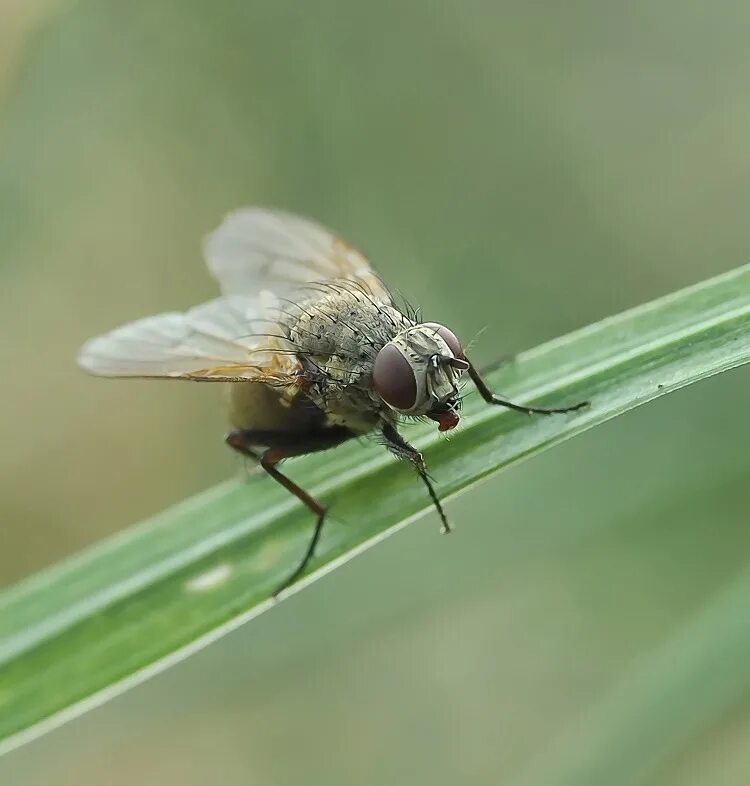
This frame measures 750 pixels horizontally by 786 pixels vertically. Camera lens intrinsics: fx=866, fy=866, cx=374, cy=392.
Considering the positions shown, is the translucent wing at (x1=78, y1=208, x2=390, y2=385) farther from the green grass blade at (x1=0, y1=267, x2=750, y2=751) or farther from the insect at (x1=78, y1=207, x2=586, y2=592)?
the green grass blade at (x1=0, y1=267, x2=750, y2=751)

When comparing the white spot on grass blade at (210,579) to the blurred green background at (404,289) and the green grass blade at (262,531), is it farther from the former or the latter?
the blurred green background at (404,289)

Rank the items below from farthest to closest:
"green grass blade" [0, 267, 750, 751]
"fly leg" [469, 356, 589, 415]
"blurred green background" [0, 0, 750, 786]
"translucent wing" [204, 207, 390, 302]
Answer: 1. "blurred green background" [0, 0, 750, 786]
2. "translucent wing" [204, 207, 390, 302]
3. "fly leg" [469, 356, 589, 415]
4. "green grass blade" [0, 267, 750, 751]

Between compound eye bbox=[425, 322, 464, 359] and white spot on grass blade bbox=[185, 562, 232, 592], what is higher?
compound eye bbox=[425, 322, 464, 359]

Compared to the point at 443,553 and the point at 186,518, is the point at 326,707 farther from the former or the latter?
the point at 186,518

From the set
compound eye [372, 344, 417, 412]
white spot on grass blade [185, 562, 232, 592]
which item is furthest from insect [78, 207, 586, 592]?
white spot on grass blade [185, 562, 232, 592]

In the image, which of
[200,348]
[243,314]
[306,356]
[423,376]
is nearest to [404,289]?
[243,314]
